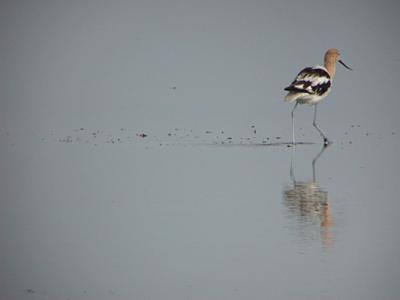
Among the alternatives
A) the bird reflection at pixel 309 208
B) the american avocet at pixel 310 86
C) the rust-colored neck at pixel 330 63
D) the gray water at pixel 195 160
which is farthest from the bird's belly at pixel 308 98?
the bird reflection at pixel 309 208

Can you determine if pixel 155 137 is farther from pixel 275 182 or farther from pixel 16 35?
pixel 16 35

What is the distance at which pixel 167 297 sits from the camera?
6.97 metres

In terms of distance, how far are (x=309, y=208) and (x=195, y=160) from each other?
3.30 meters

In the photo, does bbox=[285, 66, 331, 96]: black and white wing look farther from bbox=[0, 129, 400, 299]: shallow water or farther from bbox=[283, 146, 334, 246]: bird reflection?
bbox=[283, 146, 334, 246]: bird reflection

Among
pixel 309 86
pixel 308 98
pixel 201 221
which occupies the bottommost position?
pixel 201 221

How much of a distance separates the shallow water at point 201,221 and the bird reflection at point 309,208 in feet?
0.04

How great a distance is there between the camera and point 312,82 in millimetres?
15656

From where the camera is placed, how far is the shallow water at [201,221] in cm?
730

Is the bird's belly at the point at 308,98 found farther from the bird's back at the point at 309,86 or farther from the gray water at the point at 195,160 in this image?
the gray water at the point at 195,160

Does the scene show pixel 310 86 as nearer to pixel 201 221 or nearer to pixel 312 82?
pixel 312 82

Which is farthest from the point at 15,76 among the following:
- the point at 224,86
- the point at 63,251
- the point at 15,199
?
the point at 63,251

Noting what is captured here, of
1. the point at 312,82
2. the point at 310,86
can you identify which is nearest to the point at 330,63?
the point at 312,82

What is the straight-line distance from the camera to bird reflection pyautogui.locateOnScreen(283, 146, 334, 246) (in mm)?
8648

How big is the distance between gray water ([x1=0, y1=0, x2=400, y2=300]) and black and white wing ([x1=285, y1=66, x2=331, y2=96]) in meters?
0.59
